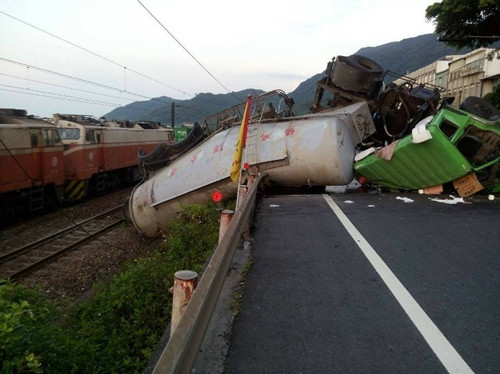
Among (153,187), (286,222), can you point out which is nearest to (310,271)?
(286,222)

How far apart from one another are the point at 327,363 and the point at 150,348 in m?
2.11

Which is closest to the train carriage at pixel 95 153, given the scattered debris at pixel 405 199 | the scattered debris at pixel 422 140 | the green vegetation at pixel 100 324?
the scattered debris at pixel 422 140

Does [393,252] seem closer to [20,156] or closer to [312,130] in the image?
[312,130]

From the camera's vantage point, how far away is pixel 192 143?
12.8 m

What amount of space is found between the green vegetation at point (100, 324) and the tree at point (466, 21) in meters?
14.7

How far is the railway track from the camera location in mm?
10500

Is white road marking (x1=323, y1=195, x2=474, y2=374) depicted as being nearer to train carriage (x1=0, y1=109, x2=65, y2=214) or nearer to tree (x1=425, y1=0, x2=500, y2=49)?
train carriage (x1=0, y1=109, x2=65, y2=214)

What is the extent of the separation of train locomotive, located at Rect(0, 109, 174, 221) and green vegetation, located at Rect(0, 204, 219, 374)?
7.32 metres

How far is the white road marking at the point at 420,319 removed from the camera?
275 centimetres

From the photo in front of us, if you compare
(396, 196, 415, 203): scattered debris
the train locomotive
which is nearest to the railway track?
the train locomotive

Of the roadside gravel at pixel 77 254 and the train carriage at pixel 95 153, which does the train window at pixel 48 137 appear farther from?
the roadside gravel at pixel 77 254

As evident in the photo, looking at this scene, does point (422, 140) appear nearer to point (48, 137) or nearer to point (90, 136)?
point (48, 137)

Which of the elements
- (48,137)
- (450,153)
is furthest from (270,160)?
(48,137)

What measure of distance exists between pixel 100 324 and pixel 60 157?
13.9 m
